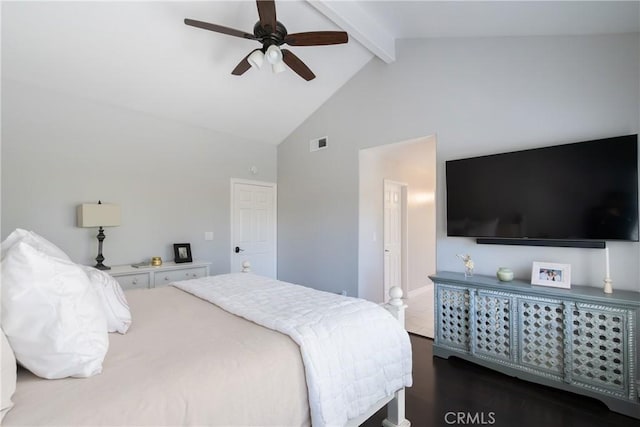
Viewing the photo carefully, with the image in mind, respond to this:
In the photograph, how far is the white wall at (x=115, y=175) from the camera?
301 centimetres

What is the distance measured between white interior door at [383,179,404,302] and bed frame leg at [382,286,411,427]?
272 cm

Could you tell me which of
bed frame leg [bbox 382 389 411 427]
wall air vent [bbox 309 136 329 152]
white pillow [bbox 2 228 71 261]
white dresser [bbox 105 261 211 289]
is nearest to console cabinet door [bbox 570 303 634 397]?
bed frame leg [bbox 382 389 411 427]

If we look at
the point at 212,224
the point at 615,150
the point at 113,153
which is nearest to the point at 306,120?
the point at 212,224

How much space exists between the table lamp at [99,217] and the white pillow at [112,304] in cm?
184

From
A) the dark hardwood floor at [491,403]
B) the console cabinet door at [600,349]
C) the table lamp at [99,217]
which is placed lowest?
the dark hardwood floor at [491,403]

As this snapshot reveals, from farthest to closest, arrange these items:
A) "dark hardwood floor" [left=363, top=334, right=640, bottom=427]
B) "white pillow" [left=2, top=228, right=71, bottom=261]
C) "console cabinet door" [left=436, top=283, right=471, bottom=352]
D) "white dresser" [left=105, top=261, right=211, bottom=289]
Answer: "white dresser" [left=105, top=261, right=211, bottom=289]
"console cabinet door" [left=436, top=283, right=471, bottom=352]
"dark hardwood floor" [left=363, top=334, right=640, bottom=427]
"white pillow" [left=2, top=228, right=71, bottom=261]

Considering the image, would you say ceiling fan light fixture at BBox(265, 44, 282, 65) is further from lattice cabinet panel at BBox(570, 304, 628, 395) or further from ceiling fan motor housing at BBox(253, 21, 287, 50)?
lattice cabinet panel at BBox(570, 304, 628, 395)

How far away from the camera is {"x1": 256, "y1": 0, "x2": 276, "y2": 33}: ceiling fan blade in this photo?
6.66 feet

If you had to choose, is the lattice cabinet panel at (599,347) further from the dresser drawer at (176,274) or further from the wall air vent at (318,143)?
the dresser drawer at (176,274)

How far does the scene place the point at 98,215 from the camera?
3209 millimetres

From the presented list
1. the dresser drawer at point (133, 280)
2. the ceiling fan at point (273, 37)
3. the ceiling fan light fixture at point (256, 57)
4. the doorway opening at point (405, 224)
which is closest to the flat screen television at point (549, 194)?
the doorway opening at point (405, 224)

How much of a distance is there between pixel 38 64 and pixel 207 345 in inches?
133

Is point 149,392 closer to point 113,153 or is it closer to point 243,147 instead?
point 113,153

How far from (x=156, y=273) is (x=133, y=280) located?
0.24 m
